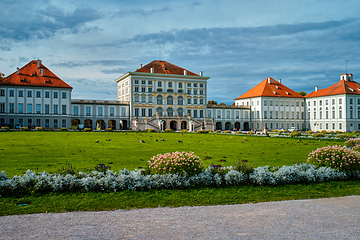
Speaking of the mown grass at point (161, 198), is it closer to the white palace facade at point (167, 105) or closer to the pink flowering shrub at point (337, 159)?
the pink flowering shrub at point (337, 159)

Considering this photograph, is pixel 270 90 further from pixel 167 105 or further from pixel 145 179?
pixel 145 179

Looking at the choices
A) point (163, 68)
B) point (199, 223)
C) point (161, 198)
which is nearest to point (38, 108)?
point (163, 68)

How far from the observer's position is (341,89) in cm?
7444

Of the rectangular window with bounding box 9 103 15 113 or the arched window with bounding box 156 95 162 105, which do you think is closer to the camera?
the rectangular window with bounding box 9 103 15 113

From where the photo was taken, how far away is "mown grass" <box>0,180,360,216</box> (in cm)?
725

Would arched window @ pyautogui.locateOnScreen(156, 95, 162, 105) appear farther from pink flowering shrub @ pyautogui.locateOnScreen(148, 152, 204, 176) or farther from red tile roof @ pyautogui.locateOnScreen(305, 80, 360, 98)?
pink flowering shrub @ pyautogui.locateOnScreen(148, 152, 204, 176)

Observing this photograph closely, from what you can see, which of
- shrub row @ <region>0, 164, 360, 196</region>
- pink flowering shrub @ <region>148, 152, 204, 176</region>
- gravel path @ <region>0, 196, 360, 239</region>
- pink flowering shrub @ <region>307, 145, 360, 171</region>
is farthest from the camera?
pink flowering shrub @ <region>307, 145, 360, 171</region>

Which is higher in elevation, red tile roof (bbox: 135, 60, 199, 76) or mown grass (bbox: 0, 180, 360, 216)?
red tile roof (bbox: 135, 60, 199, 76)

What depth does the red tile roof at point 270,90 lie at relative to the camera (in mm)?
81625

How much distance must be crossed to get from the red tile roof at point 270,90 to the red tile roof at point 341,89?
619cm

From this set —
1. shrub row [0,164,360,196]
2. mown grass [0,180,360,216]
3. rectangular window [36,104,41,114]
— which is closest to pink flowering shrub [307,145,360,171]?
shrub row [0,164,360,196]

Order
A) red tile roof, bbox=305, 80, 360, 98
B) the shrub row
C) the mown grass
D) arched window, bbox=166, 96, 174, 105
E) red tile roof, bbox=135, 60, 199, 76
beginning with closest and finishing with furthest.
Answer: the mown grass < the shrub row < red tile roof, bbox=305, 80, 360, 98 < red tile roof, bbox=135, 60, 199, 76 < arched window, bbox=166, 96, 174, 105

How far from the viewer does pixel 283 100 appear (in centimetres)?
8275

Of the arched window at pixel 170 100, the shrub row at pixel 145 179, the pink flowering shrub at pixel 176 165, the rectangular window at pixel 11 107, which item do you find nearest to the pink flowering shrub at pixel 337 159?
the shrub row at pixel 145 179
